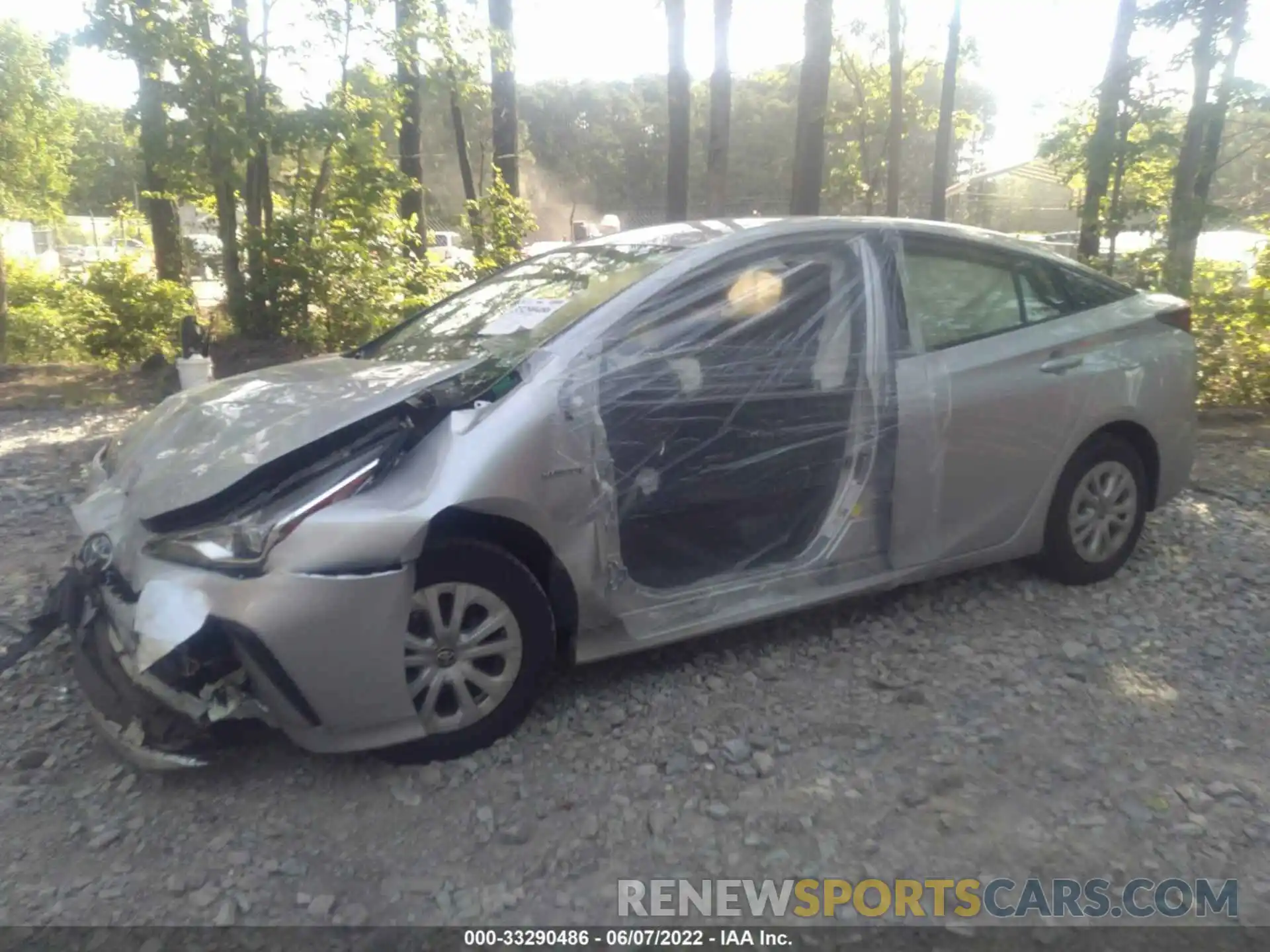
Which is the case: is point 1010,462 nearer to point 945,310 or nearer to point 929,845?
point 945,310

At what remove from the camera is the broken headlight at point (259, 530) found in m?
2.83

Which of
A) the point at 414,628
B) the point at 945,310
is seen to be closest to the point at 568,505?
the point at 414,628

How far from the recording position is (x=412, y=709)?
3.03 metres

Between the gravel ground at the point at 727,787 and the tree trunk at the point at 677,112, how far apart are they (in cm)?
949

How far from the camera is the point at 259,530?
9.34 ft

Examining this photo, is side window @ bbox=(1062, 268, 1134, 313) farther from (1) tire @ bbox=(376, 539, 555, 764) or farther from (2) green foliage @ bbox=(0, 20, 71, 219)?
(2) green foliage @ bbox=(0, 20, 71, 219)

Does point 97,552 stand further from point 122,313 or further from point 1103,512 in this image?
point 122,313

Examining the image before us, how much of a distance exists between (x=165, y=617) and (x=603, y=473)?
133 cm

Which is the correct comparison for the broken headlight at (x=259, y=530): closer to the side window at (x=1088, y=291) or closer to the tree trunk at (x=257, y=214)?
the side window at (x=1088, y=291)

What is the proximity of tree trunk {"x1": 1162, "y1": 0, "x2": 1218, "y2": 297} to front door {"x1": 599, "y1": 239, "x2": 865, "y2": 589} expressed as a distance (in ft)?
18.1

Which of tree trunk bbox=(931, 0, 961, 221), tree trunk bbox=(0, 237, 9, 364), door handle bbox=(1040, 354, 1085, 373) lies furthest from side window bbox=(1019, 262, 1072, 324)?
tree trunk bbox=(0, 237, 9, 364)

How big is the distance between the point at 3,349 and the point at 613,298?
11355mm

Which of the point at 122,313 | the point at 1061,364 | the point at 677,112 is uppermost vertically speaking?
the point at 677,112

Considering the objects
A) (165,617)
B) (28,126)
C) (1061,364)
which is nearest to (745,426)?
(1061,364)
